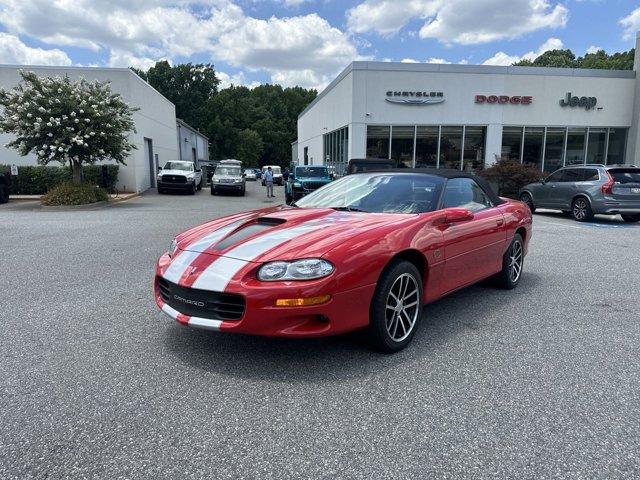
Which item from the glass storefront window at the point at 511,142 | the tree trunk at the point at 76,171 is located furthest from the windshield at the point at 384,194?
the glass storefront window at the point at 511,142

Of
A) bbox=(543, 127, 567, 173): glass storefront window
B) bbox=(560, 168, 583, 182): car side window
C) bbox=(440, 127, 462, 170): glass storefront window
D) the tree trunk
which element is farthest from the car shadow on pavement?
bbox=(543, 127, 567, 173): glass storefront window

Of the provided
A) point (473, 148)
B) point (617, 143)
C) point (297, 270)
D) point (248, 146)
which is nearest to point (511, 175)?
point (473, 148)

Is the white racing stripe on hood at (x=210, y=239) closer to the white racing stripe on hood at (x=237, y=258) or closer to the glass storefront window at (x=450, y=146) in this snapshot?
the white racing stripe on hood at (x=237, y=258)

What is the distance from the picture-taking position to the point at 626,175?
12.4 metres

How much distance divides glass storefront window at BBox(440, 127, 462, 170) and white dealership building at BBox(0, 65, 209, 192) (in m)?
13.6

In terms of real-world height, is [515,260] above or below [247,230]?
below

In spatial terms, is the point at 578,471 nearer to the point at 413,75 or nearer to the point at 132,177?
the point at 413,75

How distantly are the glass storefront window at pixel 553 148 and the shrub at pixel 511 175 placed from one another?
5.29 metres

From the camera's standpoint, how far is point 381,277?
356 cm

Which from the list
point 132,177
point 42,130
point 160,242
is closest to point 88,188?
point 42,130

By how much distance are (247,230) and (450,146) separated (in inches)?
805

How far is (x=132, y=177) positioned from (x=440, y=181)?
22772mm

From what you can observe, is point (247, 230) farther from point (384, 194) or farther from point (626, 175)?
point (626, 175)

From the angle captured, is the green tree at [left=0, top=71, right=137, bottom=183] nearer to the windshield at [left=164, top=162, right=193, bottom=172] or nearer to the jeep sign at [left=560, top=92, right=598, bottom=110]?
the windshield at [left=164, top=162, right=193, bottom=172]
